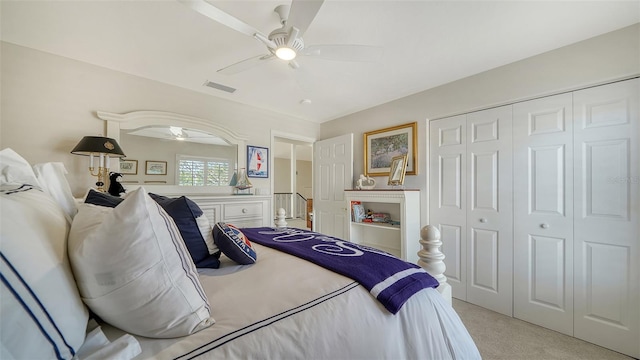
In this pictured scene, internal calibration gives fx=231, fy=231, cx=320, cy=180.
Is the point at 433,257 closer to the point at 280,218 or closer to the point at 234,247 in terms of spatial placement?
the point at 234,247

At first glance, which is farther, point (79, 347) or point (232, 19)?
point (232, 19)

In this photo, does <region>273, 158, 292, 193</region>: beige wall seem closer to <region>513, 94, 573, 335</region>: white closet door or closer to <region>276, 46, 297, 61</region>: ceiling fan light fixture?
<region>276, 46, 297, 61</region>: ceiling fan light fixture

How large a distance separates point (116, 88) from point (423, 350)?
335 centimetres

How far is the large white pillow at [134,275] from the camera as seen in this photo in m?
0.58

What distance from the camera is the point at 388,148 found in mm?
3256

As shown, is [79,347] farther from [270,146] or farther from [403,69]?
[270,146]

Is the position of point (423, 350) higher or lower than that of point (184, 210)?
lower

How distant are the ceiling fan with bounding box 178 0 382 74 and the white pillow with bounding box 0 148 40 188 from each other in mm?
948

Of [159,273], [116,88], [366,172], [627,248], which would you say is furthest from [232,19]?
[627,248]

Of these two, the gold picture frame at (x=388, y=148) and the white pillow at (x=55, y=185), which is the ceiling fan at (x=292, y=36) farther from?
the gold picture frame at (x=388, y=148)

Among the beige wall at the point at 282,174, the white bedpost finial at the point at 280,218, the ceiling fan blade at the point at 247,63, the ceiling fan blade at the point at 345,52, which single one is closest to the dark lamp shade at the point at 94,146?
the ceiling fan blade at the point at 247,63

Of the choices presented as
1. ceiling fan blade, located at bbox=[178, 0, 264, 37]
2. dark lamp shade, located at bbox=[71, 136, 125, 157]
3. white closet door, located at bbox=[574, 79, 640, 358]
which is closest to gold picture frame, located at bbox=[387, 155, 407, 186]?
white closet door, located at bbox=[574, 79, 640, 358]

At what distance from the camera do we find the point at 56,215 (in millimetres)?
677

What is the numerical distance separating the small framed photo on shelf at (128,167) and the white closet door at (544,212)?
3.96 meters
